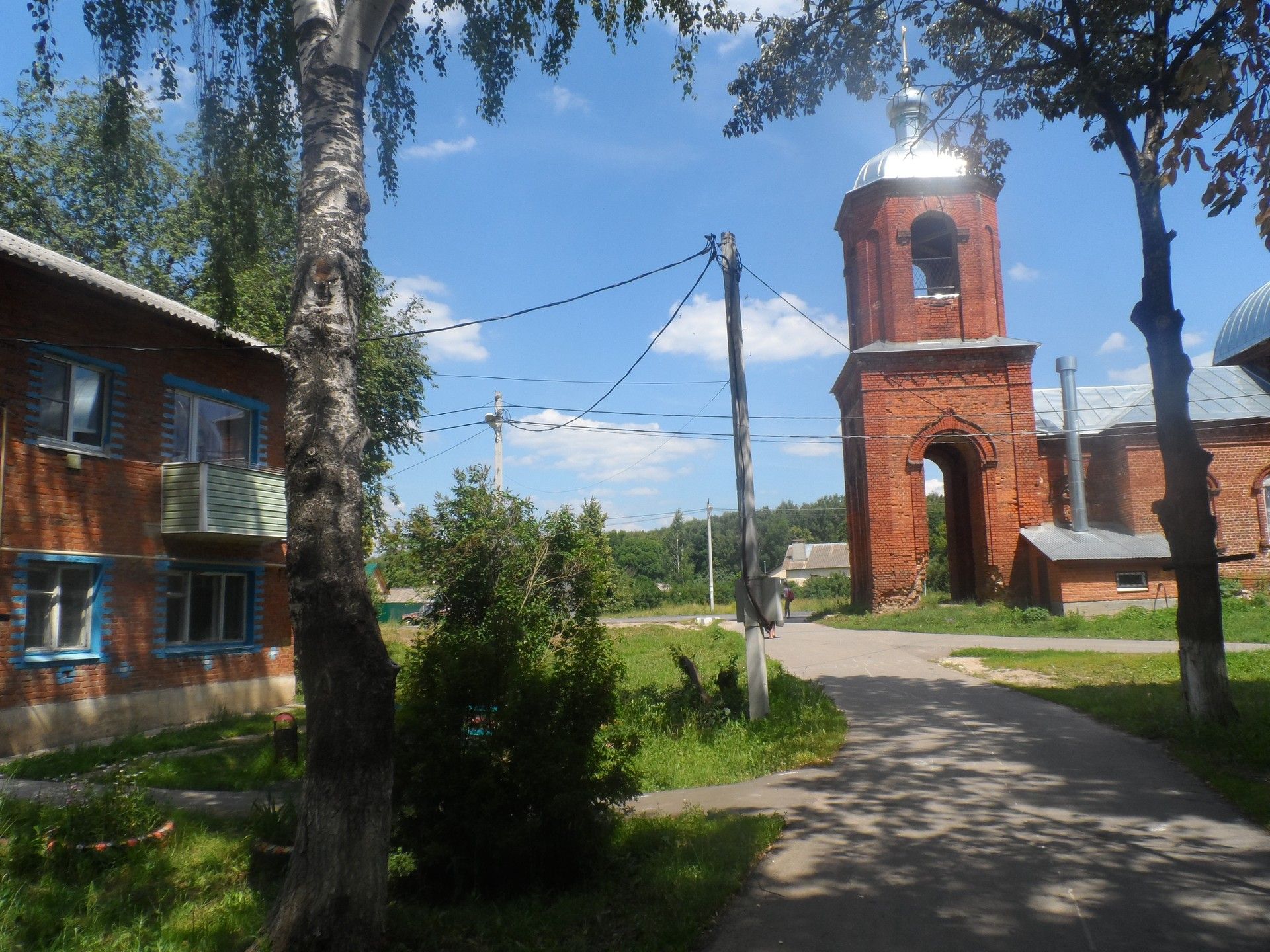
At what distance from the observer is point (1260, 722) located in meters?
8.49

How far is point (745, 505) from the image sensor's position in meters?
10.8

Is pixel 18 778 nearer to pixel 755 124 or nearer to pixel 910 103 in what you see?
pixel 755 124

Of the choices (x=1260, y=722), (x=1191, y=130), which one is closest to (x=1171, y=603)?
(x=1260, y=722)

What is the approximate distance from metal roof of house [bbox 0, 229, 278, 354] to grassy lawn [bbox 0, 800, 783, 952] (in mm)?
5983

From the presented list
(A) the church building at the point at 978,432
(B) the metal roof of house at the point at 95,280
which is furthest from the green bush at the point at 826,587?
(B) the metal roof of house at the point at 95,280

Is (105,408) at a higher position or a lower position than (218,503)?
higher

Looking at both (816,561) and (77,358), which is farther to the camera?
(816,561)

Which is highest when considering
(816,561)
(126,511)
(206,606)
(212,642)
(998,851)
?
(816,561)

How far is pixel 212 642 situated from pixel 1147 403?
2757 centimetres

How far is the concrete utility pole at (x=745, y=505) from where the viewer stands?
10.4 meters

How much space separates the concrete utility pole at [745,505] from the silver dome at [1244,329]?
28592mm

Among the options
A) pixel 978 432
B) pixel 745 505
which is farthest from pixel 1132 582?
pixel 745 505

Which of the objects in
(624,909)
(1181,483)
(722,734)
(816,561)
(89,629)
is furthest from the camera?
(816,561)

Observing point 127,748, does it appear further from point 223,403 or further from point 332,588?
point 332,588
